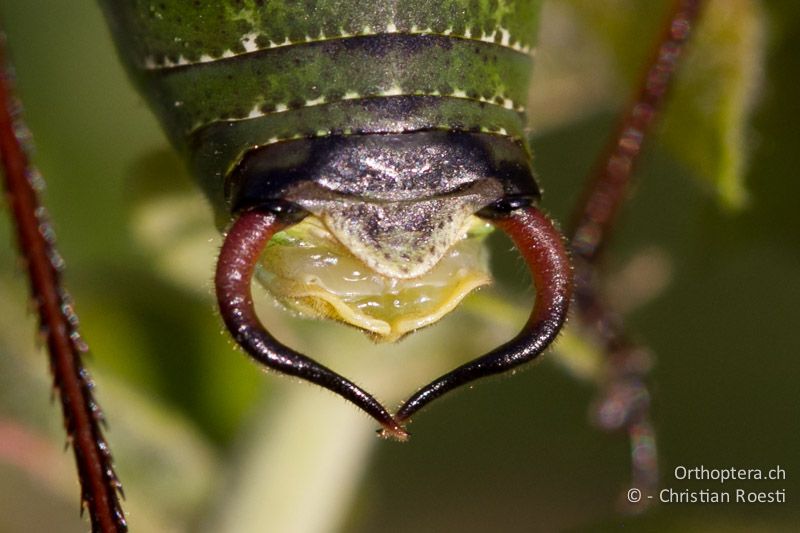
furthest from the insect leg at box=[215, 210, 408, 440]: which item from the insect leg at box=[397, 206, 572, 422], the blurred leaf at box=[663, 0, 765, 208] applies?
the blurred leaf at box=[663, 0, 765, 208]

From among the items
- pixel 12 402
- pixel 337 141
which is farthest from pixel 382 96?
pixel 12 402

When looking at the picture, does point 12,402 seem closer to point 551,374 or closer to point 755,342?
point 551,374

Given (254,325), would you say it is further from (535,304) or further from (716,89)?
(716,89)

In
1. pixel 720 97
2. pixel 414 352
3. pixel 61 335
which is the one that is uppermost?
pixel 720 97

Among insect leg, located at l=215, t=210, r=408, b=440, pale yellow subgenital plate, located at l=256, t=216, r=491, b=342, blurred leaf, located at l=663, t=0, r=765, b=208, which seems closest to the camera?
insect leg, located at l=215, t=210, r=408, b=440

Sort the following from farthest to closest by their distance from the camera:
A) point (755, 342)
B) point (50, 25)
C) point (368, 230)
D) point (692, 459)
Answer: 1. point (50, 25)
2. point (755, 342)
3. point (692, 459)
4. point (368, 230)

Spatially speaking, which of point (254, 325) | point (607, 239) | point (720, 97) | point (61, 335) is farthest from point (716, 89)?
point (61, 335)

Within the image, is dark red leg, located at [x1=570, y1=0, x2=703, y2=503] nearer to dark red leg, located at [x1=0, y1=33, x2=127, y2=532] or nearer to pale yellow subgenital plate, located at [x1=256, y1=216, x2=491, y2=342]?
pale yellow subgenital plate, located at [x1=256, y1=216, x2=491, y2=342]
